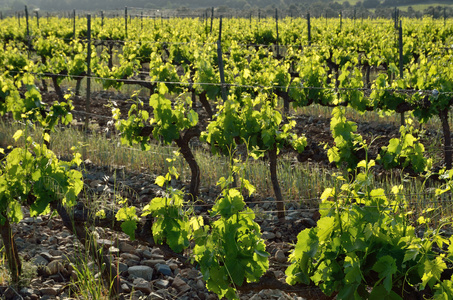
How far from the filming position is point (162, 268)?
15.0 feet

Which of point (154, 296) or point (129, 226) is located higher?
point (129, 226)

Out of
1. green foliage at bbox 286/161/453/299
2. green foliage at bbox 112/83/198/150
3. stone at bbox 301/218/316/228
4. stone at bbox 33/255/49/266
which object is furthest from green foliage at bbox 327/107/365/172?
stone at bbox 33/255/49/266

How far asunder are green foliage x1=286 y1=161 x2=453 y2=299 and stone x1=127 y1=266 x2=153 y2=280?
1.76 metres

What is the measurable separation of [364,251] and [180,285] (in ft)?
6.10

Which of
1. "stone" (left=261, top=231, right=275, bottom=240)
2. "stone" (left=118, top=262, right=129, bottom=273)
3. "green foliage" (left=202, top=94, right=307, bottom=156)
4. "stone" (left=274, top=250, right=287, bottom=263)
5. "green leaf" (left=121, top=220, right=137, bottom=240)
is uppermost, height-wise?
"green foliage" (left=202, top=94, right=307, bottom=156)

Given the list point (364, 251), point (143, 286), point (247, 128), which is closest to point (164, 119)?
point (247, 128)

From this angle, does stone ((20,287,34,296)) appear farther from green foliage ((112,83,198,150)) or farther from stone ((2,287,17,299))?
green foliage ((112,83,198,150))

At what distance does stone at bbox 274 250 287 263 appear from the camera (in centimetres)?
472

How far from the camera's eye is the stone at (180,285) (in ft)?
14.0

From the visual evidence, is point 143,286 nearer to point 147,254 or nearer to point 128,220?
point 147,254

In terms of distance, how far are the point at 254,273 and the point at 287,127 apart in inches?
111

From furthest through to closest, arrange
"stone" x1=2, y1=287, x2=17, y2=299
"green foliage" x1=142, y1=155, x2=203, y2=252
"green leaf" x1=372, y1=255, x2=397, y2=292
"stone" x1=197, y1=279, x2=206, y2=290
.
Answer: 1. "stone" x1=197, y1=279, x2=206, y2=290
2. "stone" x1=2, y1=287, x2=17, y2=299
3. "green foliage" x1=142, y1=155, x2=203, y2=252
4. "green leaf" x1=372, y1=255, x2=397, y2=292

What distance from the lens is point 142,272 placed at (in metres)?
4.48

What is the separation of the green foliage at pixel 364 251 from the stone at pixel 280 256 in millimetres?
1710
